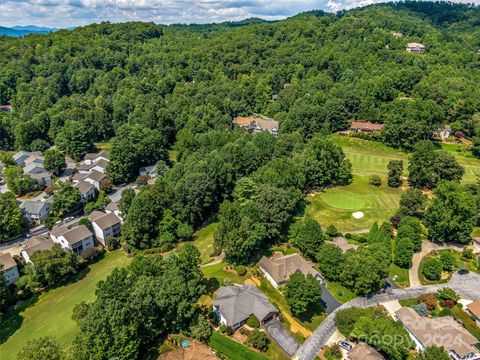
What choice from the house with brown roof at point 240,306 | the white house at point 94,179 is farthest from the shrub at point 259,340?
the white house at point 94,179

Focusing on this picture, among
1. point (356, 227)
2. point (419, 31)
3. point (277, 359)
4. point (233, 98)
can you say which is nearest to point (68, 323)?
point (277, 359)

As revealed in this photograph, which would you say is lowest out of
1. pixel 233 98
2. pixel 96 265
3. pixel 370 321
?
pixel 96 265

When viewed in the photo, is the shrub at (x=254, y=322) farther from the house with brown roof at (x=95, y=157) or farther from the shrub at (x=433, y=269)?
the house with brown roof at (x=95, y=157)

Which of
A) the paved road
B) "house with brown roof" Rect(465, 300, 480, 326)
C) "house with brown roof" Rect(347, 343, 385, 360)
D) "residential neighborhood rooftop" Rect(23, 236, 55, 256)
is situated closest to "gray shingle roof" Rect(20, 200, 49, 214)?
"residential neighborhood rooftop" Rect(23, 236, 55, 256)

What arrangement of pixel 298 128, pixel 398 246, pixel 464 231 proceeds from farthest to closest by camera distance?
pixel 298 128 < pixel 464 231 < pixel 398 246

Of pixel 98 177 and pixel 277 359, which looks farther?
pixel 98 177

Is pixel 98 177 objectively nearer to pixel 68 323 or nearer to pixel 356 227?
pixel 68 323

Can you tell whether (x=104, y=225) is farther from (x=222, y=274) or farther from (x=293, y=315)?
(x=293, y=315)
